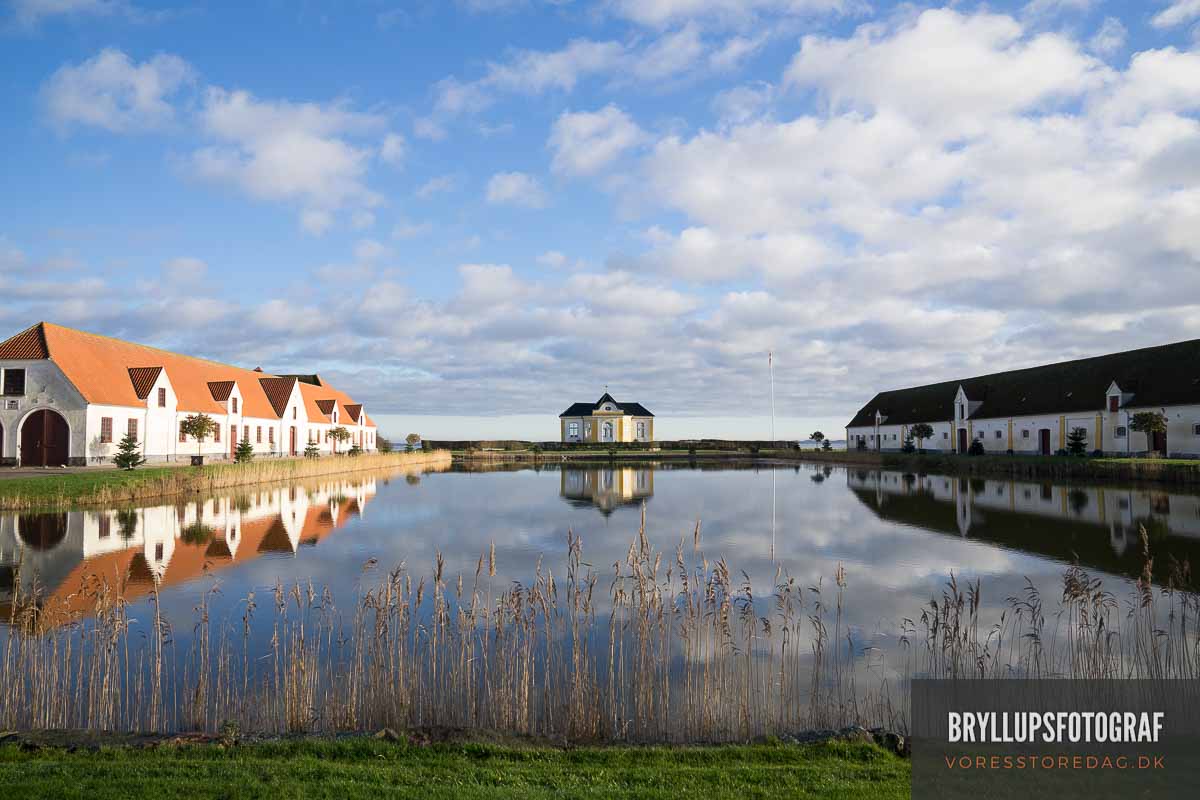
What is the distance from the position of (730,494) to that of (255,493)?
57.8 ft

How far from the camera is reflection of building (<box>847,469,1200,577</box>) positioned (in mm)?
14266

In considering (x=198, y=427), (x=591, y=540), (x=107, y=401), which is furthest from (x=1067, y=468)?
(x=107, y=401)

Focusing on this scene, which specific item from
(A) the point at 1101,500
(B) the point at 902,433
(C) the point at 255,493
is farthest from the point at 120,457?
(B) the point at 902,433

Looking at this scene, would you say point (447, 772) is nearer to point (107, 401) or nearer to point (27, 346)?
point (107, 401)

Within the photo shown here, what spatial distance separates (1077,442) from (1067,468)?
5.95 metres

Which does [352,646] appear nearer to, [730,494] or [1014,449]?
[730,494]

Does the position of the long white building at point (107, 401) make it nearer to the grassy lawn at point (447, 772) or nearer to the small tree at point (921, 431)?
the grassy lawn at point (447, 772)

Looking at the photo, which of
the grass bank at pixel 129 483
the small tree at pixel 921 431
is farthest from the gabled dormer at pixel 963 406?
the grass bank at pixel 129 483

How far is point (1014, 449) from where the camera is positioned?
4759cm

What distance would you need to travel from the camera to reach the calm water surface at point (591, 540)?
10961mm

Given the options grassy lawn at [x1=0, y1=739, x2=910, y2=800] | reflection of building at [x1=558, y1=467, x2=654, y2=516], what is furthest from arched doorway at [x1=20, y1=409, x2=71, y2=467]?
grassy lawn at [x1=0, y1=739, x2=910, y2=800]

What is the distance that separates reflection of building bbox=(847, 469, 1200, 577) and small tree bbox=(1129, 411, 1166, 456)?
7.59 metres

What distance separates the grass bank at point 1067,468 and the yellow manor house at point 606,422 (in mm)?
40209

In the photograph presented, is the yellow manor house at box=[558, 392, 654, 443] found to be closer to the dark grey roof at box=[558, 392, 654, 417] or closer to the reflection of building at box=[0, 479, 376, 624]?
the dark grey roof at box=[558, 392, 654, 417]
